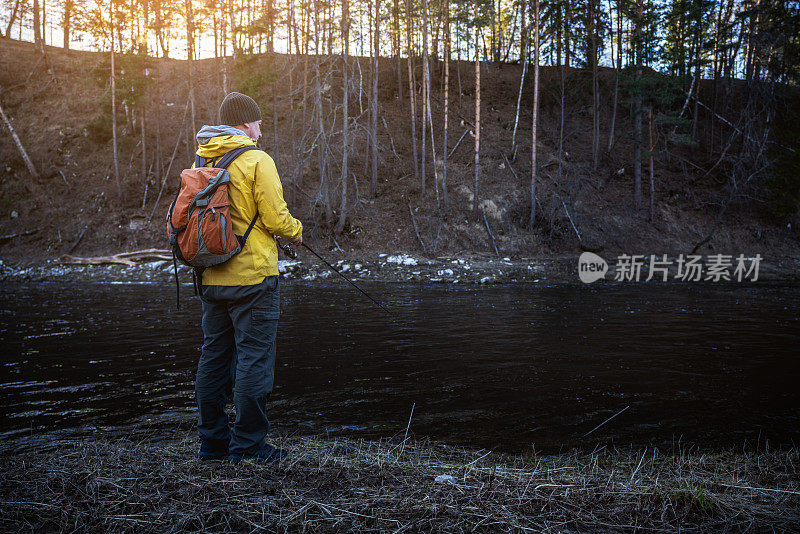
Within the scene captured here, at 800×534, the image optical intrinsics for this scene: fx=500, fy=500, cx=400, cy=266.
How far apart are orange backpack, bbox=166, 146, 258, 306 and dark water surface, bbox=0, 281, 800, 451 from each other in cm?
175

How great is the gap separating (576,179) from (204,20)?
18.4 metres

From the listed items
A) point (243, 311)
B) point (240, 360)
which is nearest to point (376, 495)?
point (240, 360)

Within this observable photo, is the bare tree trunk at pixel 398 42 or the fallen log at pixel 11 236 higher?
the bare tree trunk at pixel 398 42

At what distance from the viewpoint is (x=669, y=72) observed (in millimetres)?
22828

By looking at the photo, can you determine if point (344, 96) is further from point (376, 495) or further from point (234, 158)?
point (376, 495)

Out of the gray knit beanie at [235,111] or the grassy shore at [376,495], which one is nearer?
the grassy shore at [376,495]

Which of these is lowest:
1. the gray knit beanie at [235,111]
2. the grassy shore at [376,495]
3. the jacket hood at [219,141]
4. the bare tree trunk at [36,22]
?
the grassy shore at [376,495]

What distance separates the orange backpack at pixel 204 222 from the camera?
10.0ft

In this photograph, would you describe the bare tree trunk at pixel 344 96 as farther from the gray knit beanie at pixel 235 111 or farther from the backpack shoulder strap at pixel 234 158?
the backpack shoulder strap at pixel 234 158

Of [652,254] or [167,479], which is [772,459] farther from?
[652,254]

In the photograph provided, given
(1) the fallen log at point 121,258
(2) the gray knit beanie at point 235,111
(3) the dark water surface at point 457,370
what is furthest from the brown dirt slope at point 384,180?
(2) the gray knit beanie at point 235,111

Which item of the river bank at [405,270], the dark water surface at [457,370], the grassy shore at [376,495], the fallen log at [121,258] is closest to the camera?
the grassy shore at [376,495]

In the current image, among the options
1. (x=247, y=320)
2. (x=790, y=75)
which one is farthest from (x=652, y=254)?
(x=247, y=320)

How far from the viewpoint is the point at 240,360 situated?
3.17m
